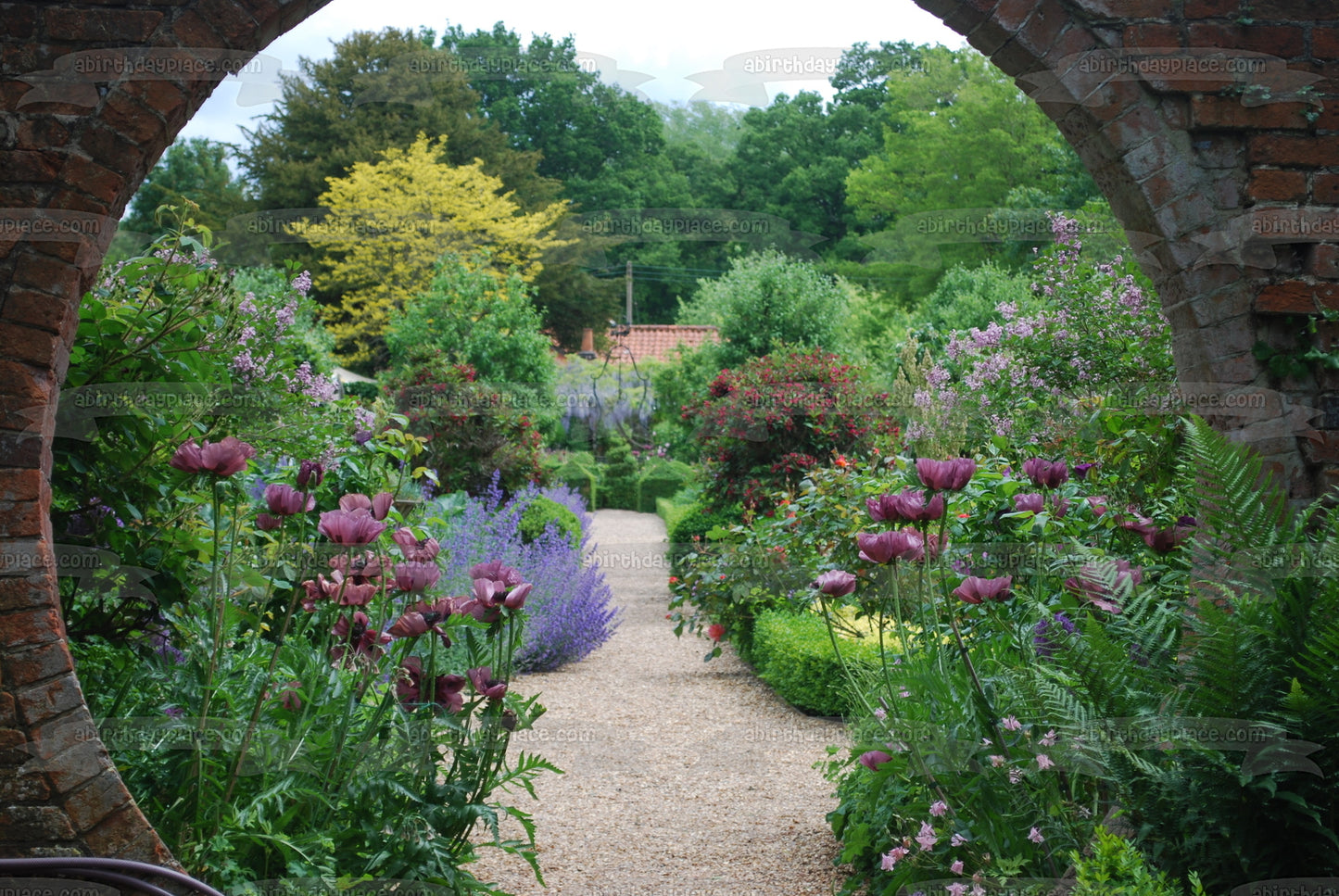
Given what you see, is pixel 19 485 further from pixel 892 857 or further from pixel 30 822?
pixel 892 857

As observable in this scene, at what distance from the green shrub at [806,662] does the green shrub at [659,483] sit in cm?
1109

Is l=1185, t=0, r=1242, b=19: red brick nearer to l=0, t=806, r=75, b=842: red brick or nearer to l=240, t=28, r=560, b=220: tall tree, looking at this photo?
l=0, t=806, r=75, b=842: red brick

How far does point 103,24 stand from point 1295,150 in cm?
305

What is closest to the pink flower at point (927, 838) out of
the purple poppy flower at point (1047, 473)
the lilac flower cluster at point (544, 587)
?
the purple poppy flower at point (1047, 473)

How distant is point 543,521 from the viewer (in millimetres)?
9133

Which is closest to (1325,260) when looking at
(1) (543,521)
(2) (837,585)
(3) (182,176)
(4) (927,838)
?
(2) (837,585)

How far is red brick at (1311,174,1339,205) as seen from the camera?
8.09 feet

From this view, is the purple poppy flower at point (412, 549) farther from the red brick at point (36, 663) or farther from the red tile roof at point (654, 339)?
the red tile roof at point (654, 339)

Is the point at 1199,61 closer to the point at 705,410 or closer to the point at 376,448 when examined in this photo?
the point at 376,448

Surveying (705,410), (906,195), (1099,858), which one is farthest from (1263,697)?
(906,195)

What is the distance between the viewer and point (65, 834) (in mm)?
2094

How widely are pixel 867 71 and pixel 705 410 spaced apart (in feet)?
66.9

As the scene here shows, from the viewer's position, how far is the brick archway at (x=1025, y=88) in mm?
2096

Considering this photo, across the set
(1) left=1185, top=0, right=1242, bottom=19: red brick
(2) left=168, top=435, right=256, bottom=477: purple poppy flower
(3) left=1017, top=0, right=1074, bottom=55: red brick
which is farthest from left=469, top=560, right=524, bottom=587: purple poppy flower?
(1) left=1185, top=0, right=1242, bottom=19: red brick
